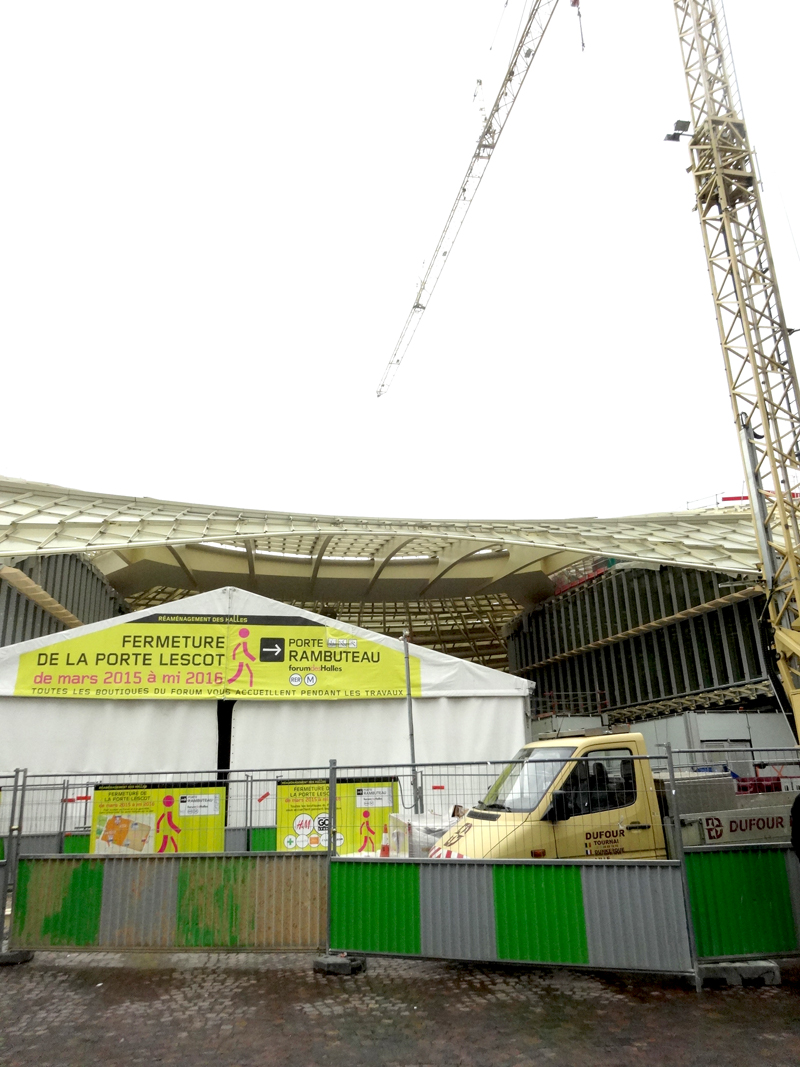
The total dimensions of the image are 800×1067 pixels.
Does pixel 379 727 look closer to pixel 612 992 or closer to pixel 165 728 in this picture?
pixel 165 728

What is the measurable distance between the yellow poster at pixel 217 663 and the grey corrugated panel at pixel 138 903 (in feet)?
20.9

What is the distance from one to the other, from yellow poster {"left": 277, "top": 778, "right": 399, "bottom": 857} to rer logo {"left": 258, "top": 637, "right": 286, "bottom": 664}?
3898 millimetres

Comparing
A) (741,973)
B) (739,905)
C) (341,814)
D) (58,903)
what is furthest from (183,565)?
(741,973)

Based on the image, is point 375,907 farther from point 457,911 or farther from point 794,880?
point 794,880

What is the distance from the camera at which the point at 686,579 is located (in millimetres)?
24438

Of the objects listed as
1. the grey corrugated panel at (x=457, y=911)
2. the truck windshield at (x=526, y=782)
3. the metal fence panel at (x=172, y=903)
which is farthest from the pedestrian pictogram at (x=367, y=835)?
the grey corrugated panel at (x=457, y=911)

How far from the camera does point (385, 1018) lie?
6.20 metres

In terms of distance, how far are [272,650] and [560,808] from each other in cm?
817

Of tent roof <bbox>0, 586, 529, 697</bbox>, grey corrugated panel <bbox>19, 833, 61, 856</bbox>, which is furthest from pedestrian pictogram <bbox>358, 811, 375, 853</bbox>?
tent roof <bbox>0, 586, 529, 697</bbox>

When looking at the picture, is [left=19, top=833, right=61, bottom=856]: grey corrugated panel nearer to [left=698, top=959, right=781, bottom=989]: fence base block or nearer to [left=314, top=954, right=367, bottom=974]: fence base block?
[left=314, top=954, right=367, bottom=974]: fence base block

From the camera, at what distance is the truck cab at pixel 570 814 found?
7820 mm

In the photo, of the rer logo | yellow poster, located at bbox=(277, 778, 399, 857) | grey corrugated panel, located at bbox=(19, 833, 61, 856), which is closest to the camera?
yellow poster, located at bbox=(277, 778, 399, 857)

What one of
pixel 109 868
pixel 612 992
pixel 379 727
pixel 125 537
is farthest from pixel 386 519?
pixel 612 992

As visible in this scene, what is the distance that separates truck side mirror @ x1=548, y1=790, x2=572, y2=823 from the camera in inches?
313
